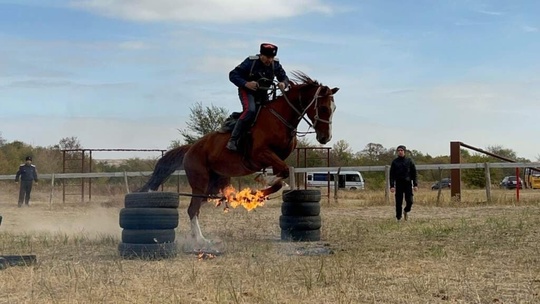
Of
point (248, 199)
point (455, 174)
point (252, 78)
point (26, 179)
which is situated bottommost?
point (248, 199)

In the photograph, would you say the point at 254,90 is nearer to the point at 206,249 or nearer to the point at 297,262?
the point at 206,249

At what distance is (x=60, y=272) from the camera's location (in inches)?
289

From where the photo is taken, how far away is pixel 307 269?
286 inches

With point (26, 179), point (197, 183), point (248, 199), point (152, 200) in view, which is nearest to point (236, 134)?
point (248, 199)

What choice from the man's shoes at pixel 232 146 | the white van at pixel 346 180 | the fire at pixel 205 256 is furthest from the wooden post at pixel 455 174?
the white van at pixel 346 180

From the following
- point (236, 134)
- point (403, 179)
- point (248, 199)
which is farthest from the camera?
point (403, 179)

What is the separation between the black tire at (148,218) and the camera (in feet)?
29.3

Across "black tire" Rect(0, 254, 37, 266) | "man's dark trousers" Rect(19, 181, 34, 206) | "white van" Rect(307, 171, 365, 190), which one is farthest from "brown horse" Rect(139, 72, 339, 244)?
"white van" Rect(307, 171, 365, 190)

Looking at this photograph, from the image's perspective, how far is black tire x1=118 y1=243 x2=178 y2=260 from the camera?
867 centimetres

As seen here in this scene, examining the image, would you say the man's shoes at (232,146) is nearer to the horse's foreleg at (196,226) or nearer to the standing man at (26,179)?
the horse's foreleg at (196,226)

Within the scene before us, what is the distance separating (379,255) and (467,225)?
163 inches

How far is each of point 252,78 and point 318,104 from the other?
119cm

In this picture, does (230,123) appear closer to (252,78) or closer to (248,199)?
(252,78)

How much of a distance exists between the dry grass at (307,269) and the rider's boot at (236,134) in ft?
4.87
